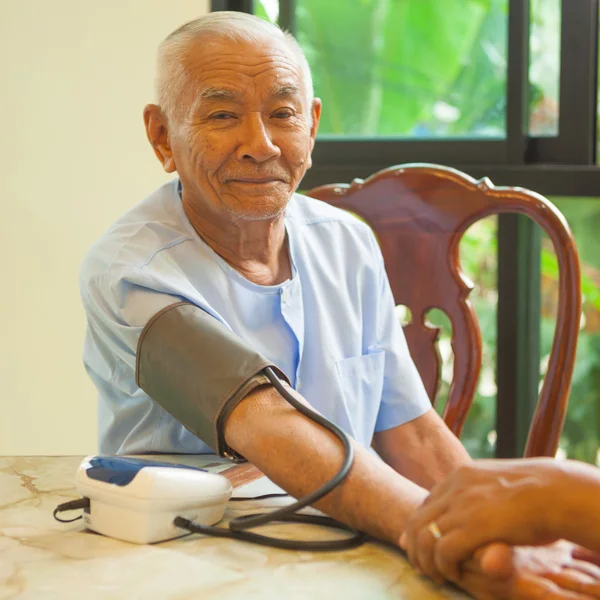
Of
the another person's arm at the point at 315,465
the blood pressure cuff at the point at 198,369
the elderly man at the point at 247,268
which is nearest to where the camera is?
the another person's arm at the point at 315,465

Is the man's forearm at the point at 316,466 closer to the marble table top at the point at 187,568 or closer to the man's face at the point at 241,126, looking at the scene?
the marble table top at the point at 187,568

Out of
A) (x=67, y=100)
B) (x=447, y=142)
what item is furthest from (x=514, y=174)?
(x=67, y=100)

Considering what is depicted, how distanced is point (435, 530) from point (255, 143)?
2.31 ft

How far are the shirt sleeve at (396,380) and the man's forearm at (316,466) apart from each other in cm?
49

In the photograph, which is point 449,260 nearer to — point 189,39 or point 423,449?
point 423,449

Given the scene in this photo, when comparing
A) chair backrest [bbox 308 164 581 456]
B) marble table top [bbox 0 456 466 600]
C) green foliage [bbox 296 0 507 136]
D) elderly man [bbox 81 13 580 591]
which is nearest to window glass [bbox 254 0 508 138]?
green foliage [bbox 296 0 507 136]

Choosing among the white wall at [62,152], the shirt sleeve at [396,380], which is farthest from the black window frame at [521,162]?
the shirt sleeve at [396,380]

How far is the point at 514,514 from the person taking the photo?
2.40 ft

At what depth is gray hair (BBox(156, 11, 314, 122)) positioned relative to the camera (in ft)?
4.42

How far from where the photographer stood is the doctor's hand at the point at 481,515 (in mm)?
729

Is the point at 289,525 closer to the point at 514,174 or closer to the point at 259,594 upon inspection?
the point at 259,594

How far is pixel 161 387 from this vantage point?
1.04m

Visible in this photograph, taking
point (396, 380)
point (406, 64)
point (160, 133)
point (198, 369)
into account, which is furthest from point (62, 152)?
point (198, 369)

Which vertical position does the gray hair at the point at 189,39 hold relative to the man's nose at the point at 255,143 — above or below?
above
